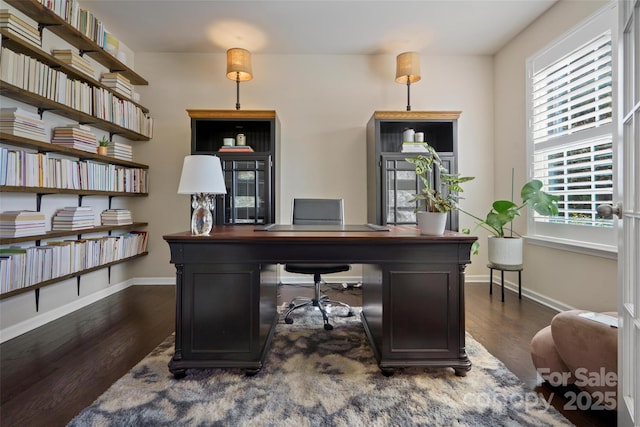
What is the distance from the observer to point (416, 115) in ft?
10.5

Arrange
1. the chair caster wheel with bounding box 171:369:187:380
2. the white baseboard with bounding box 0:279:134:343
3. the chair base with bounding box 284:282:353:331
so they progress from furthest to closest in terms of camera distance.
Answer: the chair base with bounding box 284:282:353:331 → the white baseboard with bounding box 0:279:134:343 → the chair caster wheel with bounding box 171:369:187:380

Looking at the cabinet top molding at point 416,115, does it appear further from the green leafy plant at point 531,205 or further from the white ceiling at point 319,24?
the green leafy plant at point 531,205

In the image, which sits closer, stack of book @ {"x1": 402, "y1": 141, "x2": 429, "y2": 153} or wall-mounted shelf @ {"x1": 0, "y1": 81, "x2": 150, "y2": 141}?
wall-mounted shelf @ {"x1": 0, "y1": 81, "x2": 150, "y2": 141}

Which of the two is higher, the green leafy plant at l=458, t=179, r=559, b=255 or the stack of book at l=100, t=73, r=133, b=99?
the stack of book at l=100, t=73, r=133, b=99

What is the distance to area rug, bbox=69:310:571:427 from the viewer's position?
49.0 inches

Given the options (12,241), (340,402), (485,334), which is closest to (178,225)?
(12,241)

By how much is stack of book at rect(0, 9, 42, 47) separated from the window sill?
441 centimetres

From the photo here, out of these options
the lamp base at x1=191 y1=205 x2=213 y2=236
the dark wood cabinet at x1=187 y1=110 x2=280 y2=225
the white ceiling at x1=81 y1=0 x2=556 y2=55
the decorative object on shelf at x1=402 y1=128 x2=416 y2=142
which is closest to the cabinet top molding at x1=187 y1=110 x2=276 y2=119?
the dark wood cabinet at x1=187 y1=110 x2=280 y2=225

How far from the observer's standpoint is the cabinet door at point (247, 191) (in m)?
3.15

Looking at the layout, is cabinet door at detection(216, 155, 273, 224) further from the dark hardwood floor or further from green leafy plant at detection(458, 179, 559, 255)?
green leafy plant at detection(458, 179, 559, 255)

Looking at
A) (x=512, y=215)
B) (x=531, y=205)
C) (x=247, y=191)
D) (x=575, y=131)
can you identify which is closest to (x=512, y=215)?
(x=512, y=215)

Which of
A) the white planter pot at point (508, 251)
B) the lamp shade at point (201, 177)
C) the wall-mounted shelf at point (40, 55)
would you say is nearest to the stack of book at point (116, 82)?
the wall-mounted shelf at point (40, 55)

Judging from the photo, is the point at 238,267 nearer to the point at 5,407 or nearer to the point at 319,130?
the point at 5,407

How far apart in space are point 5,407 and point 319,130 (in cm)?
329
